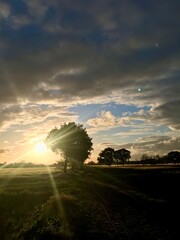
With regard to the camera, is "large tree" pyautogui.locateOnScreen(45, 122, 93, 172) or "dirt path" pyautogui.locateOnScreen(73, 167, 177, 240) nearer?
"dirt path" pyautogui.locateOnScreen(73, 167, 177, 240)

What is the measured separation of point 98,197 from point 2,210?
1003cm

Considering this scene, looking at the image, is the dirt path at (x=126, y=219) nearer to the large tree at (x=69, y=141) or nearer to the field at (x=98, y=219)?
the field at (x=98, y=219)

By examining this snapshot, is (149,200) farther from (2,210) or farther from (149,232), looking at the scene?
(2,210)

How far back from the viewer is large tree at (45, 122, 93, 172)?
10525 cm

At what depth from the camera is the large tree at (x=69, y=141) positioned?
345 ft

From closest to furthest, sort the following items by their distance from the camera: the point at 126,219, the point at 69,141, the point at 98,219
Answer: the point at 98,219 < the point at 126,219 < the point at 69,141

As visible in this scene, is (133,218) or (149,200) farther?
(149,200)

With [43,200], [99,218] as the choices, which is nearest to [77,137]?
[43,200]

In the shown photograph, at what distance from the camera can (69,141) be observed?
105375mm

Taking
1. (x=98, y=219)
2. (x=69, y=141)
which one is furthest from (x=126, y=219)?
(x=69, y=141)

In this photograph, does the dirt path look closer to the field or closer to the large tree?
the field

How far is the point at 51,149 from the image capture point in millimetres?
107875

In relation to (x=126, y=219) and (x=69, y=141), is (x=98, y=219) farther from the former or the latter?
(x=69, y=141)

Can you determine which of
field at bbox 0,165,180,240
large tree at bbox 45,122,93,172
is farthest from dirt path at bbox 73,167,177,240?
large tree at bbox 45,122,93,172
